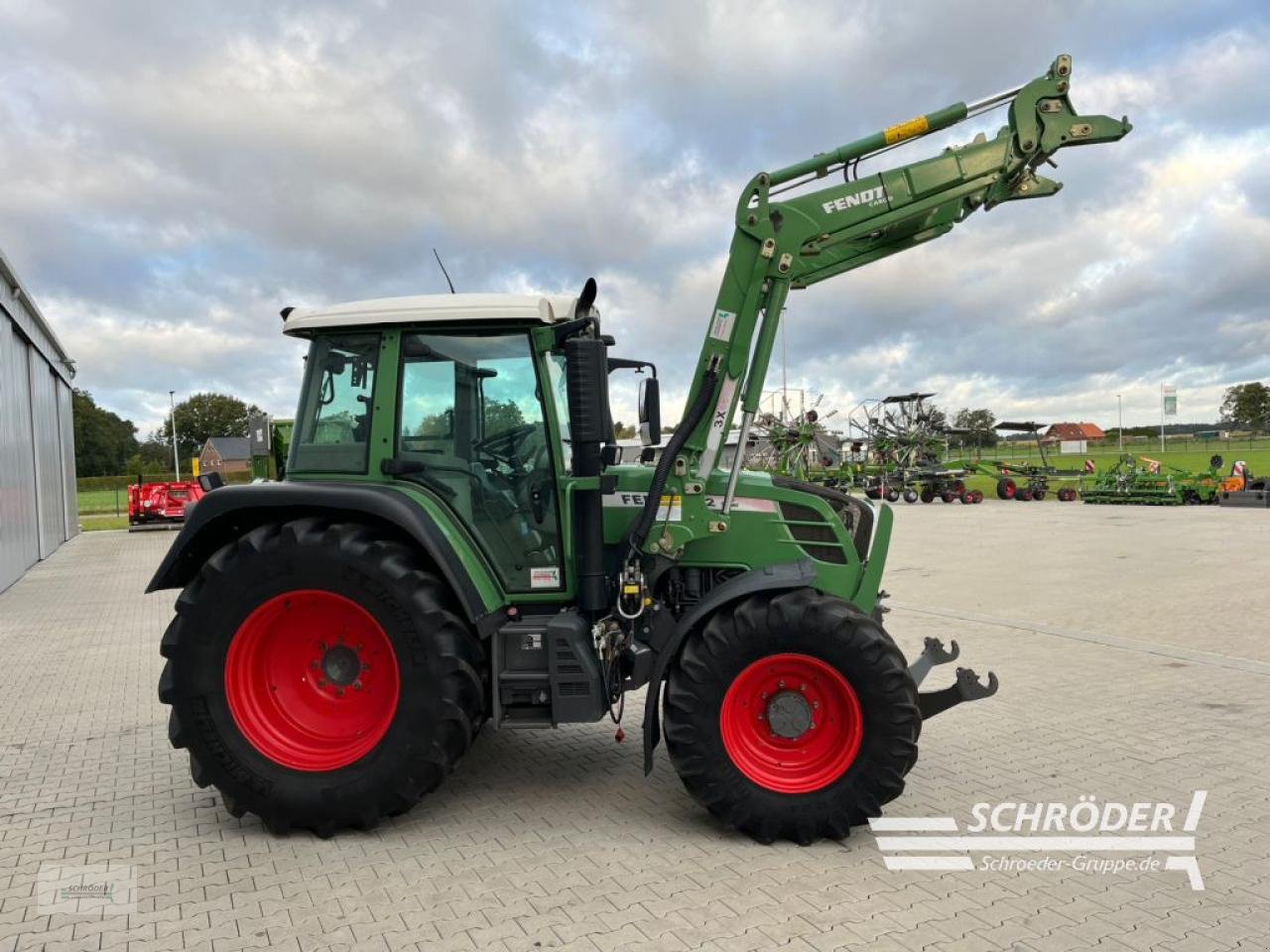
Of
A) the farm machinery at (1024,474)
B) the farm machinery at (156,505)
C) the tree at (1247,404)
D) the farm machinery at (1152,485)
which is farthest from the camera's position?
the tree at (1247,404)

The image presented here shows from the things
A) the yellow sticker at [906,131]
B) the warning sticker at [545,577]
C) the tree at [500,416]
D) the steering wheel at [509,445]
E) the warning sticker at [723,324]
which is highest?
the yellow sticker at [906,131]

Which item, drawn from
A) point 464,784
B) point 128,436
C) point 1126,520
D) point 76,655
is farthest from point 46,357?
point 128,436

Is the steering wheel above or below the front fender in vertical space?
above

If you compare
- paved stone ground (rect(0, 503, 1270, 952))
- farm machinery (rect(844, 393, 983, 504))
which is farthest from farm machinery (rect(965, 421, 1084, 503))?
paved stone ground (rect(0, 503, 1270, 952))

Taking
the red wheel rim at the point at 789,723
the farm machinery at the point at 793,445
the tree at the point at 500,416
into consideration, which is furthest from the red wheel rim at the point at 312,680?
the farm machinery at the point at 793,445

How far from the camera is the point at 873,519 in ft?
16.4

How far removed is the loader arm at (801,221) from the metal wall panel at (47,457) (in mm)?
19031

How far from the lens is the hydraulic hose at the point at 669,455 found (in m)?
4.20

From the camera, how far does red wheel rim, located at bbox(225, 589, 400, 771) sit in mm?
4180

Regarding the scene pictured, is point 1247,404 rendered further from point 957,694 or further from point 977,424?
point 957,694

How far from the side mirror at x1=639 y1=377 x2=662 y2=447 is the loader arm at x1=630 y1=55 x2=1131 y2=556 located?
0.13 m

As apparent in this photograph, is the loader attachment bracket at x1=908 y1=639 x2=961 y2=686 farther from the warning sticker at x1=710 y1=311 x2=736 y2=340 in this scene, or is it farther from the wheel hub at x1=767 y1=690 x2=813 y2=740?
the warning sticker at x1=710 y1=311 x2=736 y2=340

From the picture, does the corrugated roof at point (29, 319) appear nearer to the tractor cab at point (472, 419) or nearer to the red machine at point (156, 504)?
the red machine at point (156, 504)

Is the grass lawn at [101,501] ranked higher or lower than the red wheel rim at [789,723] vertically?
lower
